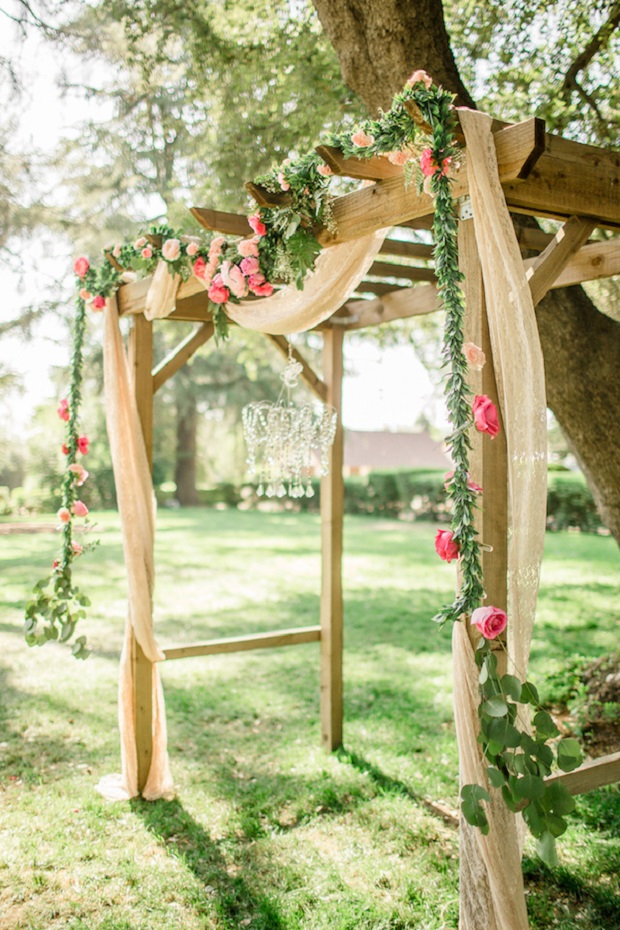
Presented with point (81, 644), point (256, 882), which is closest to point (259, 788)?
point (256, 882)

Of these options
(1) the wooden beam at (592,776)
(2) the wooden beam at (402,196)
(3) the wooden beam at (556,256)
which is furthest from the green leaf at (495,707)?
(2) the wooden beam at (402,196)

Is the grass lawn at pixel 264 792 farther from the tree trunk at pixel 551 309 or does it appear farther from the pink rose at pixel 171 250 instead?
the pink rose at pixel 171 250

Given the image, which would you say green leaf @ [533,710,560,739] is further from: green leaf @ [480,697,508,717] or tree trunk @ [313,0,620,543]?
tree trunk @ [313,0,620,543]

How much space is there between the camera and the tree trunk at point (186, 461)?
2005 cm

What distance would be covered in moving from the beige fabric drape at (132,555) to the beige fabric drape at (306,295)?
1.45 ft

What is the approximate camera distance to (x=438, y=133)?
233 centimetres

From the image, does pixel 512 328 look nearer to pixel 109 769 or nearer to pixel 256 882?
pixel 256 882

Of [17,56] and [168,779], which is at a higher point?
[17,56]

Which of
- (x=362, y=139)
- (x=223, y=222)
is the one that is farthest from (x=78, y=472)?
(x=362, y=139)

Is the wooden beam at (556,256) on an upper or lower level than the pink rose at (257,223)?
lower

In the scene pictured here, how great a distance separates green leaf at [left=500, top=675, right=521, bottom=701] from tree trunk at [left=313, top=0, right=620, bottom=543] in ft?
7.78

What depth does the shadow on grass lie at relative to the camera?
295cm

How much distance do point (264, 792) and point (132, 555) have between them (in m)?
1.40

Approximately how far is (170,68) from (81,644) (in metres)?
4.48
